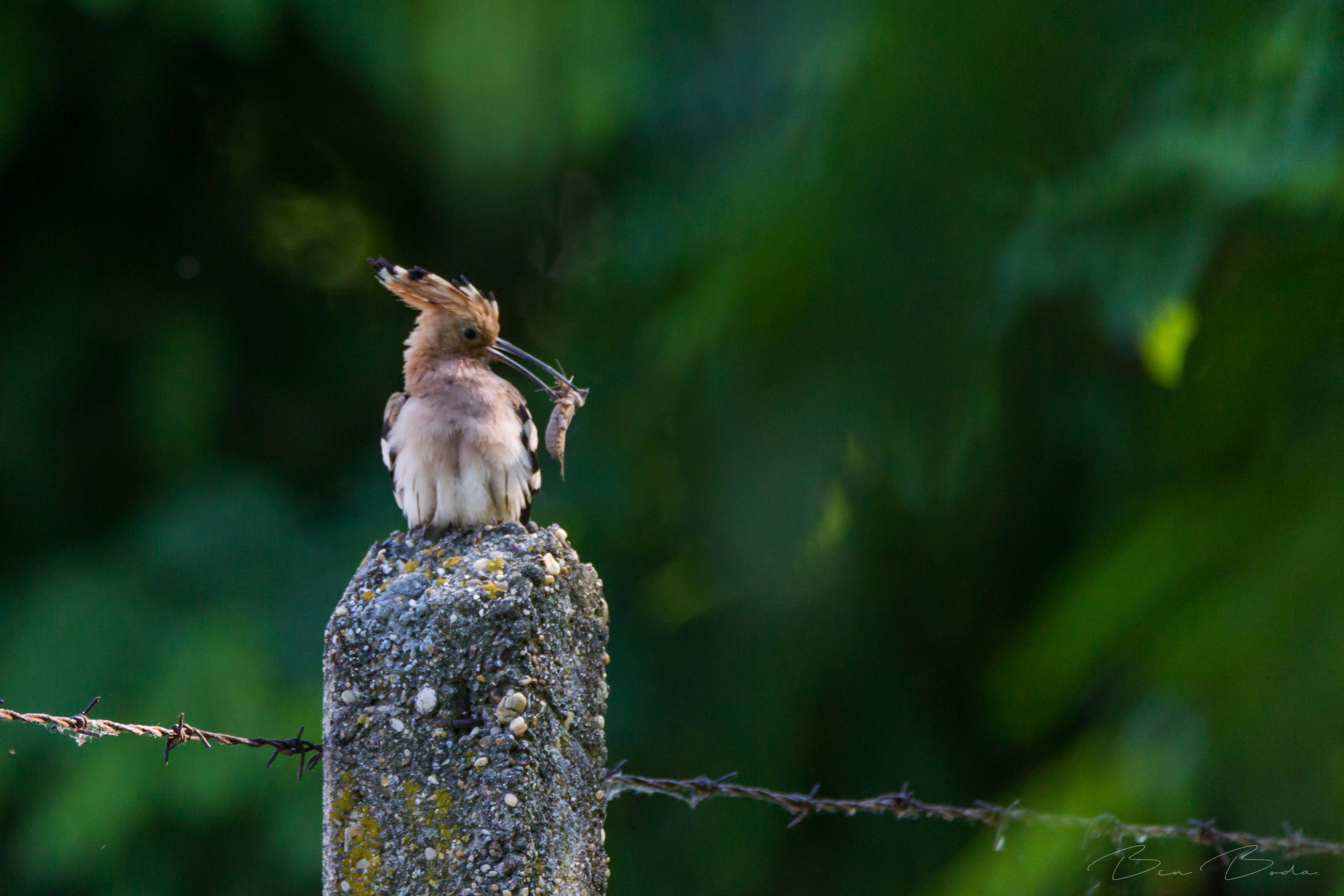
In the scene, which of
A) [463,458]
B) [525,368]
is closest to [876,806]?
[463,458]

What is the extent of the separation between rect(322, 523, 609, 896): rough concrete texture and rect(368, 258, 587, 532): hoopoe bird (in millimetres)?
359

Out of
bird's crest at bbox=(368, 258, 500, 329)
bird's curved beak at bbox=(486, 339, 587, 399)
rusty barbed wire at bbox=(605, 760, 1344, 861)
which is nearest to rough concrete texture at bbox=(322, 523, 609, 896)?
rusty barbed wire at bbox=(605, 760, 1344, 861)

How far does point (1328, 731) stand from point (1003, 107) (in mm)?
630

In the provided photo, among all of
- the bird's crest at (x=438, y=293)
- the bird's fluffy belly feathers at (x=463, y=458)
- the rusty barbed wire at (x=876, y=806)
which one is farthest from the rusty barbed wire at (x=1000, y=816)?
the bird's crest at (x=438, y=293)

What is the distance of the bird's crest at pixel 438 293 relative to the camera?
2691mm

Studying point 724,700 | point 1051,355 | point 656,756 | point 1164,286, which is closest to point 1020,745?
point 724,700

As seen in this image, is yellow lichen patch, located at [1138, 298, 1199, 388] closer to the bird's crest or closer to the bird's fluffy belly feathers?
the bird's fluffy belly feathers

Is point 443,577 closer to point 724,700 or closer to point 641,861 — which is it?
point 724,700

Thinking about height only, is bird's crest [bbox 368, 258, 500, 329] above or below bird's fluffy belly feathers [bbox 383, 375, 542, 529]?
above

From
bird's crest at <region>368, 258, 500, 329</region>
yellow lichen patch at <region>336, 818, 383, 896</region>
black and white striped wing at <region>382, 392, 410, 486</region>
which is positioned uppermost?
bird's crest at <region>368, 258, 500, 329</region>

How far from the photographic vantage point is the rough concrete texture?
1.53 metres

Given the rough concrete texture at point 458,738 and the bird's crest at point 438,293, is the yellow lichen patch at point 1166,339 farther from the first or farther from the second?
the bird's crest at point 438,293

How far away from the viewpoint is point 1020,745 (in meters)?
4.12

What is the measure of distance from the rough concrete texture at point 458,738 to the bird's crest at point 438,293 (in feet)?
3.70
